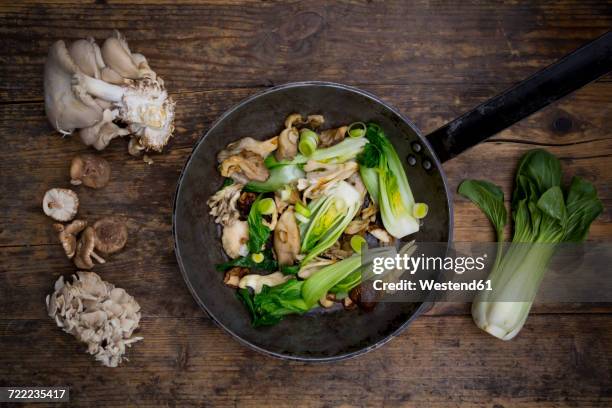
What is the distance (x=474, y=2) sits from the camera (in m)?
2.16

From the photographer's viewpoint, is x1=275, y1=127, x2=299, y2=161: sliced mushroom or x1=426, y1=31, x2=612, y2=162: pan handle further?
x1=275, y1=127, x2=299, y2=161: sliced mushroom

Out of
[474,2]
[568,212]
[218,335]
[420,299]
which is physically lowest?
[218,335]

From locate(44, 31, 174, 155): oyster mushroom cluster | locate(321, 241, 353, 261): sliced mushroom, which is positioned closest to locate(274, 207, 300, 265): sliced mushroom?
locate(321, 241, 353, 261): sliced mushroom

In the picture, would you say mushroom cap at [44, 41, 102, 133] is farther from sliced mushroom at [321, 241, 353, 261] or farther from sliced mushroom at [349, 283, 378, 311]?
sliced mushroom at [349, 283, 378, 311]

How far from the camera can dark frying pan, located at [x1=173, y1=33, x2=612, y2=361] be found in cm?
186

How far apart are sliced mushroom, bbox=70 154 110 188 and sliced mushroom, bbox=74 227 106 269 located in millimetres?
182

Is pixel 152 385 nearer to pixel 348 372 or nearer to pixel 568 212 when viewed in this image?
pixel 348 372

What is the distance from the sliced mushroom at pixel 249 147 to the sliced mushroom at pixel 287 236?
0.24 m

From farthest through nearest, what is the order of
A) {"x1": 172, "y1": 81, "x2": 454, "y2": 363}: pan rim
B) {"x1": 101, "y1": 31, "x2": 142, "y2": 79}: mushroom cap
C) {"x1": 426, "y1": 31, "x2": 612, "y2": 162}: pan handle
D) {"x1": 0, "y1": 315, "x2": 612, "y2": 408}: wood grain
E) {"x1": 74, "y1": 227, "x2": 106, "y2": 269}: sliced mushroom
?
{"x1": 0, "y1": 315, "x2": 612, "y2": 408}: wood grain < {"x1": 74, "y1": 227, "x2": 106, "y2": 269}: sliced mushroom < {"x1": 101, "y1": 31, "x2": 142, "y2": 79}: mushroom cap < {"x1": 172, "y1": 81, "x2": 454, "y2": 363}: pan rim < {"x1": 426, "y1": 31, "x2": 612, "y2": 162}: pan handle

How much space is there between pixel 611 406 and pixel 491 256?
78 centimetres

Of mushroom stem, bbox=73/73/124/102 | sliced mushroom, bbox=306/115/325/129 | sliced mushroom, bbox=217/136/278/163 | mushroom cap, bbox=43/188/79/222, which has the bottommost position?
mushroom cap, bbox=43/188/79/222

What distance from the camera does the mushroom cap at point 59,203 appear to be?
2.06 m

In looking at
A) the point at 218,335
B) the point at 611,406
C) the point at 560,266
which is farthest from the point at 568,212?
the point at 218,335

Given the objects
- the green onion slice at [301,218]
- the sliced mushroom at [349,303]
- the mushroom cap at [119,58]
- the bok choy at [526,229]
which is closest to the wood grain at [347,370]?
the bok choy at [526,229]
